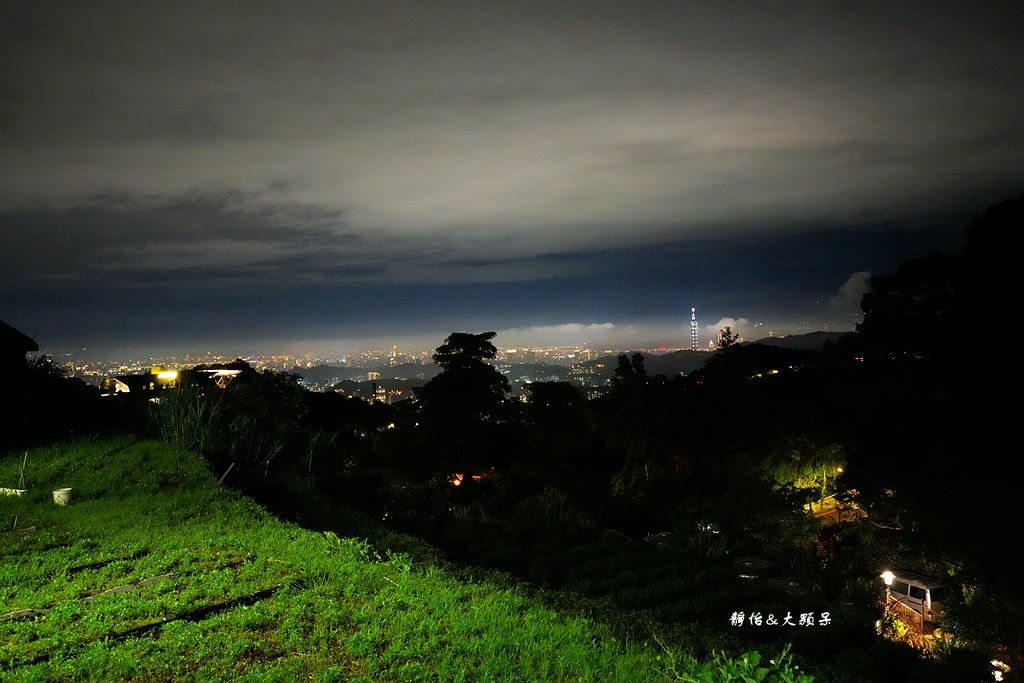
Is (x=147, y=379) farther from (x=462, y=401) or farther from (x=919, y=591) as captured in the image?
(x=919, y=591)

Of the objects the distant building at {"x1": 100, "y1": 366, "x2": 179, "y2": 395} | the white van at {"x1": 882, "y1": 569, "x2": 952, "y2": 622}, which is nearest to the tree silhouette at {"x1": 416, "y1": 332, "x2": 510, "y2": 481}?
the white van at {"x1": 882, "y1": 569, "x2": 952, "y2": 622}

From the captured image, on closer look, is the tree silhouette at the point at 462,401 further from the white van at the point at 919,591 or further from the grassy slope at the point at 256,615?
the grassy slope at the point at 256,615

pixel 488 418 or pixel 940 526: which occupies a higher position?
pixel 488 418

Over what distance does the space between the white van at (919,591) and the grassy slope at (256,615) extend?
10.6 metres

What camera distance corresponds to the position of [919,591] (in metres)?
11.8

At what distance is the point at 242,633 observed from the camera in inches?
151

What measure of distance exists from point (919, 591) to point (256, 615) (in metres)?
12.3

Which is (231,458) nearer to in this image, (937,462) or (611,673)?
(611,673)

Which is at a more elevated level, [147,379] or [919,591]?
[147,379]

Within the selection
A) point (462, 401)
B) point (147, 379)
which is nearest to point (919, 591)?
point (462, 401)

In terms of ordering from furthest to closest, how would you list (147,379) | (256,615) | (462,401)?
(147,379) < (462,401) < (256,615)

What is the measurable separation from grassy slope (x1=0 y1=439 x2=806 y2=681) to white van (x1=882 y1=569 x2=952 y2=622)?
10.6m

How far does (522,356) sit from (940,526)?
69.5 metres

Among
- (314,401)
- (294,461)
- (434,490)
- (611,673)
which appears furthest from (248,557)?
(314,401)
